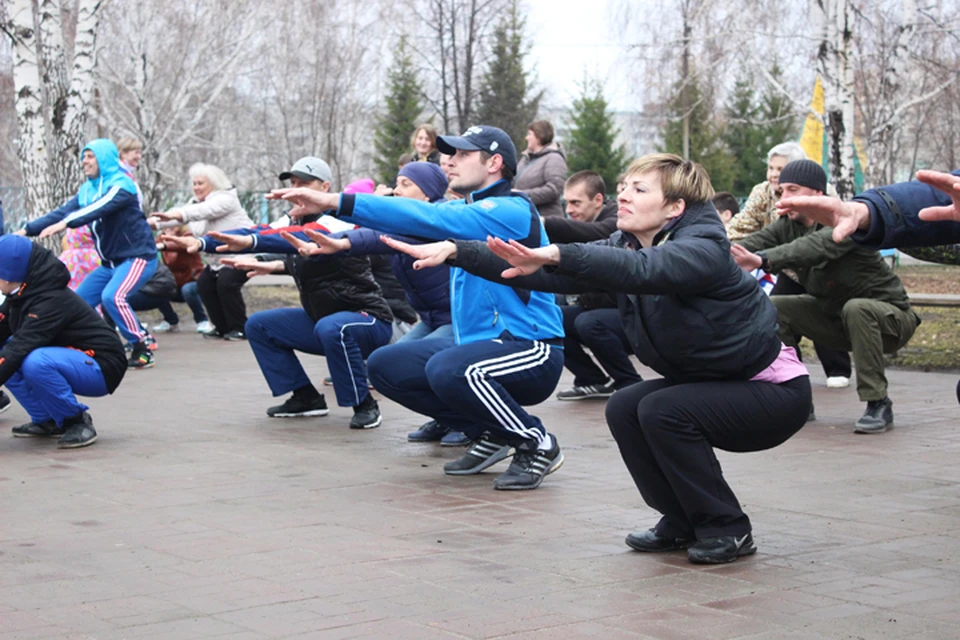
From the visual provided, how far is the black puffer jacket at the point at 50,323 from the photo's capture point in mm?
8102

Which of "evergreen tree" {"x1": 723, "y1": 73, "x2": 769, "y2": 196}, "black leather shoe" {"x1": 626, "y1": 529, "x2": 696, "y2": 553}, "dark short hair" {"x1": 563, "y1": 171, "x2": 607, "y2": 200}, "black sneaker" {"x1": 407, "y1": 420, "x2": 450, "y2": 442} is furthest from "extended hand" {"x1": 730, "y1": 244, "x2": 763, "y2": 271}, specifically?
"evergreen tree" {"x1": 723, "y1": 73, "x2": 769, "y2": 196}

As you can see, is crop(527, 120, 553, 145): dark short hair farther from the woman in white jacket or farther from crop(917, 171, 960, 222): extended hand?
crop(917, 171, 960, 222): extended hand

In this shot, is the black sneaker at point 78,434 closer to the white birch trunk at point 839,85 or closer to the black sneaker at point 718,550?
the black sneaker at point 718,550

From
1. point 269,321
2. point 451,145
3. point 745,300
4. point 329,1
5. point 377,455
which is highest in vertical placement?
point 329,1

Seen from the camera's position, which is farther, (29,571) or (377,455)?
(377,455)

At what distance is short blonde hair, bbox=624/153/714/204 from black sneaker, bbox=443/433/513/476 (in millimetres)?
2376

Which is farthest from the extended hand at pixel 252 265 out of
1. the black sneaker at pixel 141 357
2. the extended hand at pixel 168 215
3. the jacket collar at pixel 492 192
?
the black sneaker at pixel 141 357

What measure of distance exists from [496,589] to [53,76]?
13689mm

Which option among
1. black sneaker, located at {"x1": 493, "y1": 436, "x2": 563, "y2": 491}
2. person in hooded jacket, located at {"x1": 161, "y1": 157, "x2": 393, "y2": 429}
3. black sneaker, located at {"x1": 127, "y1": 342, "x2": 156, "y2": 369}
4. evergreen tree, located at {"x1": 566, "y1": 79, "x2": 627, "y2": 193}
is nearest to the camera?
black sneaker, located at {"x1": 493, "y1": 436, "x2": 563, "y2": 491}

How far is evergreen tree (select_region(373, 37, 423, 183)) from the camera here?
40.6 metres

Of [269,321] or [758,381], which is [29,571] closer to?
[758,381]

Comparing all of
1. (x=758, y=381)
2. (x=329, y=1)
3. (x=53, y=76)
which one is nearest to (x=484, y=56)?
(x=329, y=1)

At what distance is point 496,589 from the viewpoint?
471cm

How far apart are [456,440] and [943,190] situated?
4.74 meters
